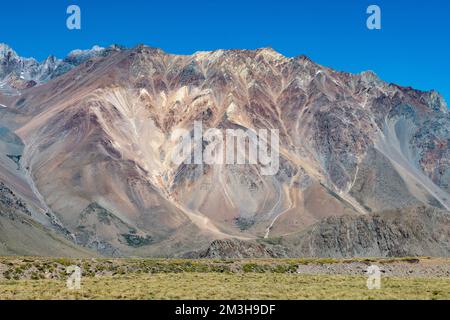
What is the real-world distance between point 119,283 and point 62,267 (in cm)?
1665

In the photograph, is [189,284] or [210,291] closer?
[210,291]

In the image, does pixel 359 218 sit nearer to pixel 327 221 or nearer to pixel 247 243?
pixel 327 221

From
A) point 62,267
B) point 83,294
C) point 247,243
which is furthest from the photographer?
point 247,243

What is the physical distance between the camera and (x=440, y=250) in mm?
143250

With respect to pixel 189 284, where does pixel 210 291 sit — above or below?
below

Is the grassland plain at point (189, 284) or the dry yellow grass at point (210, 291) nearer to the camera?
the dry yellow grass at point (210, 291)

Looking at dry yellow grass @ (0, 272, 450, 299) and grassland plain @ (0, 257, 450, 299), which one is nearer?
dry yellow grass @ (0, 272, 450, 299)
